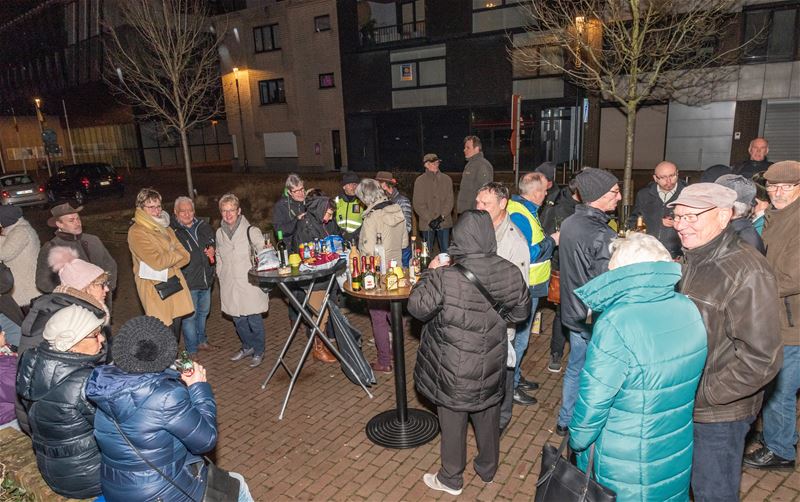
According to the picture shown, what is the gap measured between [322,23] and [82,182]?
55.9ft

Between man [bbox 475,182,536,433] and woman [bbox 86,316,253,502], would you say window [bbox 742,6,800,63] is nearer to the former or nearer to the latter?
man [bbox 475,182,536,433]

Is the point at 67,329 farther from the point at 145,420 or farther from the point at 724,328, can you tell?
the point at 724,328

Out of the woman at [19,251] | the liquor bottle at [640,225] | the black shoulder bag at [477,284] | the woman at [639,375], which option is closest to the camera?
the woman at [639,375]

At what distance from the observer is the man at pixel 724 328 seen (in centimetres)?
289

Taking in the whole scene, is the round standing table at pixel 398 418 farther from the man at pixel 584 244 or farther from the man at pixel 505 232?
the man at pixel 584 244

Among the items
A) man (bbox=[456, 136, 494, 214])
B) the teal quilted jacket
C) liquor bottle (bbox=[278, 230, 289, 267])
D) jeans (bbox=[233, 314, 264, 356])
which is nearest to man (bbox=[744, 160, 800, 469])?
the teal quilted jacket

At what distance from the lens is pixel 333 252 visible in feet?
19.8

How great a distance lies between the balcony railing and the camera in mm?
29858

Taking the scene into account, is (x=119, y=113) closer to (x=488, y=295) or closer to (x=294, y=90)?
(x=294, y=90)

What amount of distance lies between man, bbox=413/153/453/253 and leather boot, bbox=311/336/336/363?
11.4 ft


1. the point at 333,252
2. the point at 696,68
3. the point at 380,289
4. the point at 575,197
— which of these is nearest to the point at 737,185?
the point at 575,197

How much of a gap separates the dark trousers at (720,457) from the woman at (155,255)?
546 cm

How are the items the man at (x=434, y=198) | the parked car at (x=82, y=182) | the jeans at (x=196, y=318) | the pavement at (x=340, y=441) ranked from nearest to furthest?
the pavement at (x=340, y=441)
the jeans at (x=196, y=318)
the man at (x=434, y=198)
the parked car at (x=82, y=182)

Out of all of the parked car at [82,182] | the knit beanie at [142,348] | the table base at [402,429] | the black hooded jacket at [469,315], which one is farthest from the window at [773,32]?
the parked car at [82,182]
